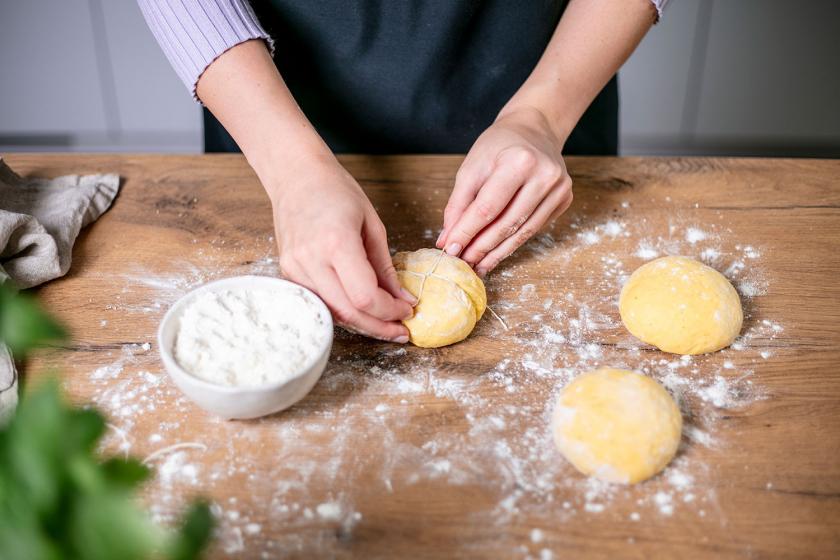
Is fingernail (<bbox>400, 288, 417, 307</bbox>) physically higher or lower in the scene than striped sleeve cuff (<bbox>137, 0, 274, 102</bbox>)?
lower

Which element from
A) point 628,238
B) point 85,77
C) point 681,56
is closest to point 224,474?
point 628,238

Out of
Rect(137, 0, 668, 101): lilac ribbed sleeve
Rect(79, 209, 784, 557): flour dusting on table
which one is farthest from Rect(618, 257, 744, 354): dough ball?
Rect(137, 0, 668, 101): lilac ribbed sleeve

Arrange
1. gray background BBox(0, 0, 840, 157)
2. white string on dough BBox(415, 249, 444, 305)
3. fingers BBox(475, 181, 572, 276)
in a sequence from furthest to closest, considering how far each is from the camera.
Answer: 1. gray background BBox(0, 0, 840, 157)
2. fingers BBox(475, 181, 572, 276)
3. white string on dough BBox(415, 249, 444, 305)

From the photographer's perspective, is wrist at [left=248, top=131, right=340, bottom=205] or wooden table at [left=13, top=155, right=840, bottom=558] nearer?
wooden table at [left=13, top=155, right=840, bottom=558]

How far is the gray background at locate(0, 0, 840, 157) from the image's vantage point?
7.80 ft

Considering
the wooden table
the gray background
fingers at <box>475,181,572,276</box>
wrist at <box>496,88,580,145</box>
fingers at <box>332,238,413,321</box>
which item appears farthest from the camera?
the gray background

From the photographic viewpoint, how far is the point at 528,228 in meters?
1.17

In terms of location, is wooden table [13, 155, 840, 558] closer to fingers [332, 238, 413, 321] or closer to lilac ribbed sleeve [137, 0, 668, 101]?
fingers [332, 238, 413, 321]

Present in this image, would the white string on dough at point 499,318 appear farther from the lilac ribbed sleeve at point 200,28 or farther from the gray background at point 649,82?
the gray background at point 649,82

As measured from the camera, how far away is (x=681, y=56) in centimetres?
248

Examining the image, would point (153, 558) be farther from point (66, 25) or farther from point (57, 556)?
point (66, 25)

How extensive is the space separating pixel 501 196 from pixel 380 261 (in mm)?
225

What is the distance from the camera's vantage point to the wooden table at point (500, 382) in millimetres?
824

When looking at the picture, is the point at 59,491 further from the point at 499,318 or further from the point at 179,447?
the point at 499,318
